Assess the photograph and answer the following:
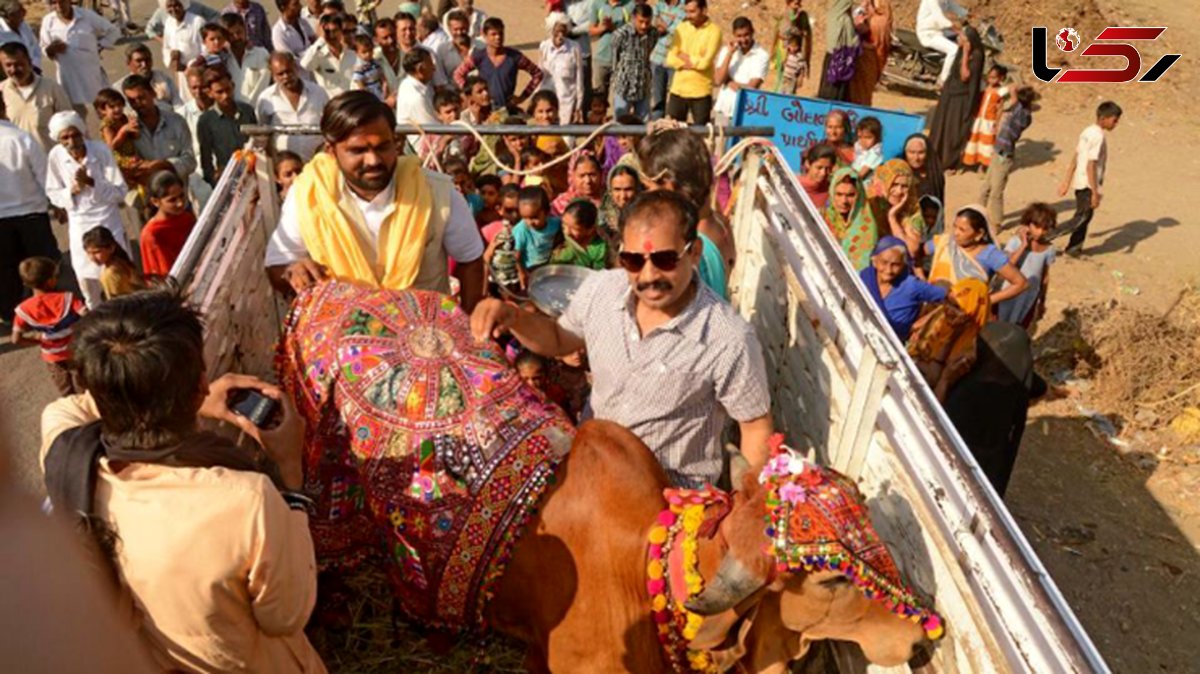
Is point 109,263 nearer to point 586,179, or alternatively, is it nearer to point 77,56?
point 586,179

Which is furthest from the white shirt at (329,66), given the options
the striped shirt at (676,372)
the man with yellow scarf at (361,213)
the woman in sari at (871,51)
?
the striped shirt at (676,372)

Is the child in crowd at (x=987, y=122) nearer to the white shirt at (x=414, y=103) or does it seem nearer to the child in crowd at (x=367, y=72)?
the white shirt at (x=414, y=103)

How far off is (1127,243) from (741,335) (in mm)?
8783

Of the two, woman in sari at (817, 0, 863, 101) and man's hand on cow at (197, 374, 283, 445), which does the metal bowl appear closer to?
man's hand on cow at (197, 374, 283, 445)

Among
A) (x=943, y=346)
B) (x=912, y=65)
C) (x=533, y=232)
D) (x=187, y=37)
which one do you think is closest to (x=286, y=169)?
(x=533, y=232)

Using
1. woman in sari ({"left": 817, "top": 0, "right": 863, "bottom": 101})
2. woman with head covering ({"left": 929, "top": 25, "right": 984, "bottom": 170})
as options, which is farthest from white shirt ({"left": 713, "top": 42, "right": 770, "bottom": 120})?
woman with head covering ({"left": 929, "top": 25, "right": 984, "bottom": 170})

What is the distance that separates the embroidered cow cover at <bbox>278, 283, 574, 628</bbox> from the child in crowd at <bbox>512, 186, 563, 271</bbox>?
205 cm

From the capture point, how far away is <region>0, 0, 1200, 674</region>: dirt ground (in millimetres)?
5371

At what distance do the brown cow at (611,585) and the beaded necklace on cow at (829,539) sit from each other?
5.7 inches

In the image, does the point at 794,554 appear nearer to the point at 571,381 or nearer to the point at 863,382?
the point at 863,382

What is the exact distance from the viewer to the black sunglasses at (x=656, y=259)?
3154mm

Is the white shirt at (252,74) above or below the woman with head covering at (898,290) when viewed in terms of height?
above

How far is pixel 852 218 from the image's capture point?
654cm

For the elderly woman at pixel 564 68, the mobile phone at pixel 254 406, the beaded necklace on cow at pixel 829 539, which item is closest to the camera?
the beaded necklace on cow at pixel 829 539
